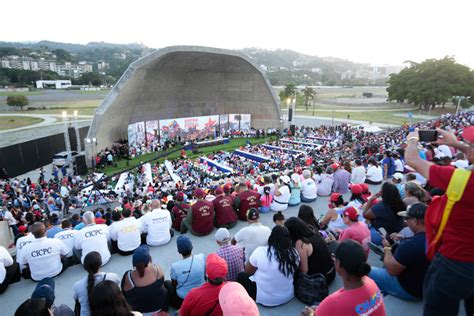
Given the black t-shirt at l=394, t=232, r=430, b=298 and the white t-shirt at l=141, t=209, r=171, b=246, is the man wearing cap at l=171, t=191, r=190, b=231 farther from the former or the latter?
the black t-shirt at l=394, t=232, r=430, b=298

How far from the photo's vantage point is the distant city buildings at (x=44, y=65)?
124081 millimetres

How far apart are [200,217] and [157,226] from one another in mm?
941

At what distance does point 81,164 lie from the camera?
2397 cm

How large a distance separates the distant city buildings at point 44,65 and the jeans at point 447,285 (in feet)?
426

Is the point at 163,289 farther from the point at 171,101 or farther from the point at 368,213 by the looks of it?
the point at 171,101

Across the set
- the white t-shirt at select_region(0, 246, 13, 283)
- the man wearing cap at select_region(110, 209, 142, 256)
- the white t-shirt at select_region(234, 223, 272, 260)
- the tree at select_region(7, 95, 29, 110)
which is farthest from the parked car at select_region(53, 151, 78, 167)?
the tree at select_region(7, 95, 29, 110)

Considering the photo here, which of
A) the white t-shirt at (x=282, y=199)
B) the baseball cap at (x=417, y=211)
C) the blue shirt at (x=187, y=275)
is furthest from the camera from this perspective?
the white t-shirt at (x=282, y=199)

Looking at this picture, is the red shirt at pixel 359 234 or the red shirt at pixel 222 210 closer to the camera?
the red shirt at pixel 359 234

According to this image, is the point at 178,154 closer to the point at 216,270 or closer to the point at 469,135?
the point at 216,270

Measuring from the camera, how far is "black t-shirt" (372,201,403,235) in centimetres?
476

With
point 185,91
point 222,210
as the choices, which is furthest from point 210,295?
point 185,91

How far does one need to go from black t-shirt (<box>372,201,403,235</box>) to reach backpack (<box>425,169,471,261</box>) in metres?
2.51

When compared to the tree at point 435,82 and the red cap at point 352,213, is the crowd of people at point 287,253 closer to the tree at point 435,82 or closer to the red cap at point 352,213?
the red cap at point 352,213

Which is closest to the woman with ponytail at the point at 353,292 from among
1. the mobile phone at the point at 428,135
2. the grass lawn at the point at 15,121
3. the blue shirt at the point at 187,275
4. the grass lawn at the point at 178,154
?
the mobile phone at the point at 428,135
